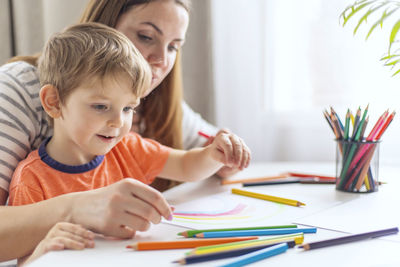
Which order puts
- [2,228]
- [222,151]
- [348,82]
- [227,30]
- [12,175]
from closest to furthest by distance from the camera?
1. [2,228]
2. [12,175]
3. [222,151]
4. [348,82]
5. [227,30]

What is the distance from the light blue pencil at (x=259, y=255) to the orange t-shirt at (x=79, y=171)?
375 millimetres

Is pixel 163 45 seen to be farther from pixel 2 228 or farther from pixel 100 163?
pixel 2 228

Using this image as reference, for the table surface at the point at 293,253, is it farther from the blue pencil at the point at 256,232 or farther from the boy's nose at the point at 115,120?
the boy's nose at the point at 115,120

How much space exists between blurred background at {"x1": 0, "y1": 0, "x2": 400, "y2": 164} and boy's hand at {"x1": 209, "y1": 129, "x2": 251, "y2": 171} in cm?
70

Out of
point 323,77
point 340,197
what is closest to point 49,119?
point 340,197

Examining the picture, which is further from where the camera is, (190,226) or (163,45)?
(163,45)

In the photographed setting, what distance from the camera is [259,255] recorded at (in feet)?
1.74

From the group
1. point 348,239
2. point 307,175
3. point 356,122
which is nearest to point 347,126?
point 356,122

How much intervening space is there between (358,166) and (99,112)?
488 mm

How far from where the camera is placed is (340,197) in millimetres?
854

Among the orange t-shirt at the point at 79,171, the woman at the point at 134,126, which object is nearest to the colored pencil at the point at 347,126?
the woman at the point at 134,126

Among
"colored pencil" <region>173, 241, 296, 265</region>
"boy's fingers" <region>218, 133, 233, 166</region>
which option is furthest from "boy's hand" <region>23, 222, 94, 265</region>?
"boy's fingers" <region>218, 133, 233, 166</region>

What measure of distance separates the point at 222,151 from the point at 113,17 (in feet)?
1.18

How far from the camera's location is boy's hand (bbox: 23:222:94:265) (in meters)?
0.56
